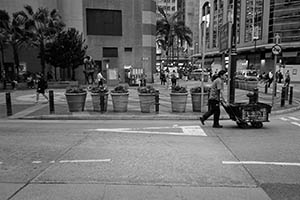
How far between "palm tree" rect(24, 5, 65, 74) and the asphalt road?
68.1ft

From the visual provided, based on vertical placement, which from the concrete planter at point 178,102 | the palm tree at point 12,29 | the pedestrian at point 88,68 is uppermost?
the palm tree at point 12,29

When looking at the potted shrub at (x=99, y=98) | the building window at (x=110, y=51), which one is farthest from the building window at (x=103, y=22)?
the potted shrub at (x=99, y=98)

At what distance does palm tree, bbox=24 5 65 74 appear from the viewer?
27.7 meters

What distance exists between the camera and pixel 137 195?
414 centimetres

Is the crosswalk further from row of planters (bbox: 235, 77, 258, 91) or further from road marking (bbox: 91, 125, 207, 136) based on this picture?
row of planters (bbox: 235, 77, 258, 91)

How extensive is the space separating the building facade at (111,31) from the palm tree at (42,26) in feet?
9.89

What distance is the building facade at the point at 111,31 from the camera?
31.3 meters

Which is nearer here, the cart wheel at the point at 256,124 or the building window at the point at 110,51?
the cart wheel at the point at 256,124

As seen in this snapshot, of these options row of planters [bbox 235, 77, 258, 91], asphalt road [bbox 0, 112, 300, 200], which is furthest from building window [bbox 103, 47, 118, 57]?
asphalt road [bbox 0, 112, 300, 200]

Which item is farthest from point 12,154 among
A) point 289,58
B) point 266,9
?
point 266,9

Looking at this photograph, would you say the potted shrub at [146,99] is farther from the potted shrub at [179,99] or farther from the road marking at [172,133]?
the road marking at [172,133]

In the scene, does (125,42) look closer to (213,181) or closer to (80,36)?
(80,36)

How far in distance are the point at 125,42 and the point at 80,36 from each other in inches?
227

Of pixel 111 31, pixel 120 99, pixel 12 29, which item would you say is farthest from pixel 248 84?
pixel 12 29
